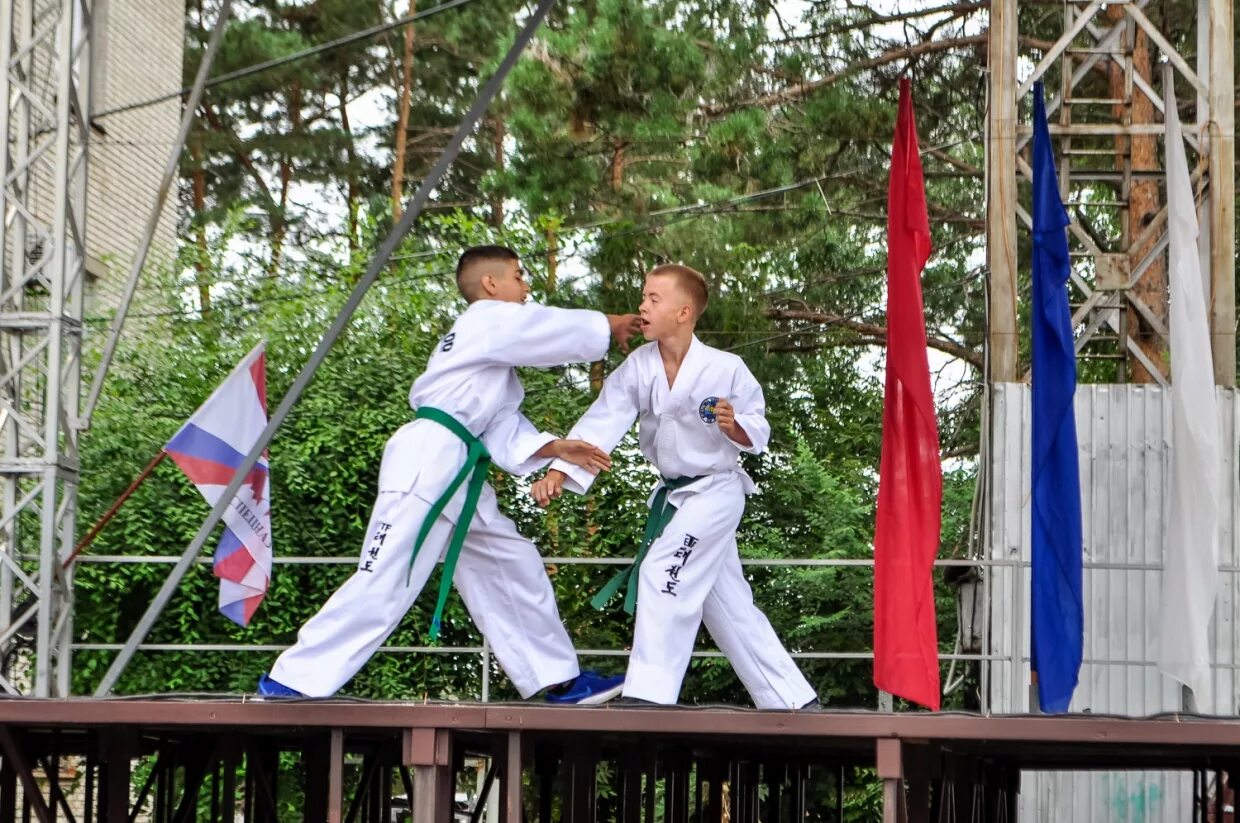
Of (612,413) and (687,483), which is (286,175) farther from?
(687,483)

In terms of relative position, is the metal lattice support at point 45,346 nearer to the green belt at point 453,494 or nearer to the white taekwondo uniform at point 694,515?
the green belt at point 453,494

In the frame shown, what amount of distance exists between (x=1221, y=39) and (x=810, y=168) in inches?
292

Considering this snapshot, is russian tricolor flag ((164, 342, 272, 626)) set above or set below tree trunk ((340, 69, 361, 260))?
below

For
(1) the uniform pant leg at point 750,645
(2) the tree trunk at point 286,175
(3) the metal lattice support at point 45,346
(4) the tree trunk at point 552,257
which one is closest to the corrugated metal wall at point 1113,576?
(1) the uniform pant leg at point 750,645

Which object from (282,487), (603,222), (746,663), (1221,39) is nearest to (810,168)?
(603,222)

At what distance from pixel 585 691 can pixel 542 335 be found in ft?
4.48

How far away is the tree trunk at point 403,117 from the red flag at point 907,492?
16.4 metres

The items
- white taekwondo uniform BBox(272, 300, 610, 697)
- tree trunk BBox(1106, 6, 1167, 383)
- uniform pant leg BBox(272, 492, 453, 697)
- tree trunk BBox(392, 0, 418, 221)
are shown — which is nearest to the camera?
uniform pant leg BBox(272, 492, 453, 697)

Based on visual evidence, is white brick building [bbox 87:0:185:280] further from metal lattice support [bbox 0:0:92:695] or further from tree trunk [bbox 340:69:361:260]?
metal lattice support [bbox 0:0:92:695]

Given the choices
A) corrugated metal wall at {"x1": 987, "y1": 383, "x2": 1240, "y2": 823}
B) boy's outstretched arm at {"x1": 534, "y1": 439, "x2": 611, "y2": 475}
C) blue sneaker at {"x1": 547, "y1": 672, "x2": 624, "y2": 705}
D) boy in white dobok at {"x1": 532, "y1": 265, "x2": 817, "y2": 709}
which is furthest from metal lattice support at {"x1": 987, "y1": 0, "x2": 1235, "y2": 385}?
blue sneaker at {"x1": 547, "y1": 672, "x2": 624, "y2": 705}

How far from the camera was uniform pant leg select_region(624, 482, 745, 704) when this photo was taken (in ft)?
22.1

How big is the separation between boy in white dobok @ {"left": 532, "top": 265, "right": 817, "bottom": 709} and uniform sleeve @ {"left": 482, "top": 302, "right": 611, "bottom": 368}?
18 cm

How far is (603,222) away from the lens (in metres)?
16.5

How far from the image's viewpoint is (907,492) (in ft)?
23.2
